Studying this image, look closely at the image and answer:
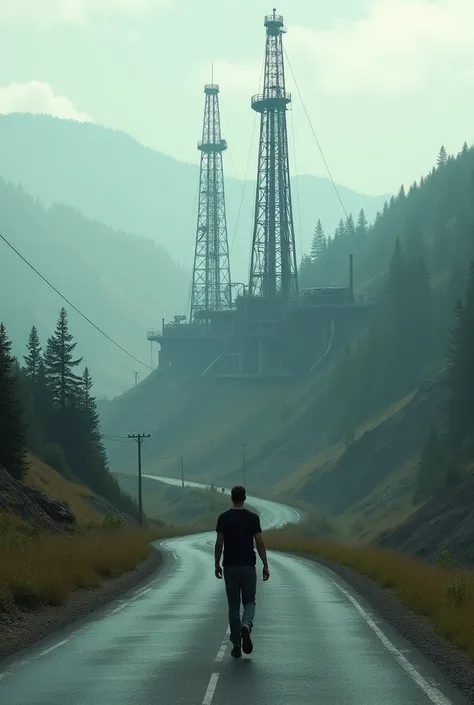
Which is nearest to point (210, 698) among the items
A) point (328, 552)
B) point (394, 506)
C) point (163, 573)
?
point (163, 573)

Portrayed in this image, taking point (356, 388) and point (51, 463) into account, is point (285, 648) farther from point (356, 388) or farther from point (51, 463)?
point (356, 388)

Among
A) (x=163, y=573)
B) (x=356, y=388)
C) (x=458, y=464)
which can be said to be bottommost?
(x=163, y=573)

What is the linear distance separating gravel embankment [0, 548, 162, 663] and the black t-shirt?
3.57 meters

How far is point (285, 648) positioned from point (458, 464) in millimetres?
56809

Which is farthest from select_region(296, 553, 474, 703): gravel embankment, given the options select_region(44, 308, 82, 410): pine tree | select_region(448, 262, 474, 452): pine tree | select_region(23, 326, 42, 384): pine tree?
select_region(23, 326, 42, 384): pine tree

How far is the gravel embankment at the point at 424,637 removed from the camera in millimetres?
14047

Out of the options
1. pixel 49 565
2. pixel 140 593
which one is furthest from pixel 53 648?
pixel 140 593

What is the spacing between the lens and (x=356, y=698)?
485 inches

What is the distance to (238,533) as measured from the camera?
15.0m

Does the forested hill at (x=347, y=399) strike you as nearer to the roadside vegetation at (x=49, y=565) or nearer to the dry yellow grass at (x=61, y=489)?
the dry yellow grass at (x=61, y=489)

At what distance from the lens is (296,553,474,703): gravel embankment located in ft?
46.1

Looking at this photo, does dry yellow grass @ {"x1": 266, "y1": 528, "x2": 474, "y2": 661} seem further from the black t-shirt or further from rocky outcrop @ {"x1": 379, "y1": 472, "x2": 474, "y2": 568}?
rocky outcrop @ {"x1": 379, "y1": 472, "x2": 474, "y2": 568}

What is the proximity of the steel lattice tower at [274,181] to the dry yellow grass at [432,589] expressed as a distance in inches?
3468

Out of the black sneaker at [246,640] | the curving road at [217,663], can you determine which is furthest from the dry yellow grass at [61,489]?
the black sneaker at [246,640]
